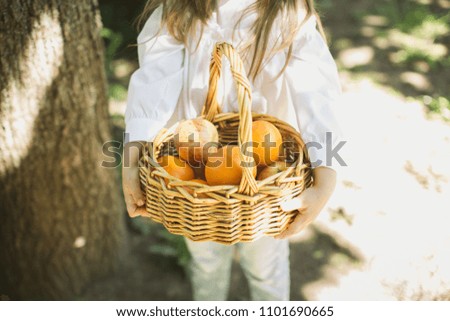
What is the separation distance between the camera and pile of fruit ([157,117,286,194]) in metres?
1.64

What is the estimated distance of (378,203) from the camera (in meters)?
3.26

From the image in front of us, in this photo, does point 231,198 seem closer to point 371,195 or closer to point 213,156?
point 213,156

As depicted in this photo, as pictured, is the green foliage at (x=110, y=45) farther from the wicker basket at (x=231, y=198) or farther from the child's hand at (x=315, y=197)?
the child's hand at (x=315, y=197)

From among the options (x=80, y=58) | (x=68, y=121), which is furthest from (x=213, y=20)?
(x=68, y=121)

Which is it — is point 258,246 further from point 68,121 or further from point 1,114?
point 1,114

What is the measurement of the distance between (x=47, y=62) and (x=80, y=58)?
6.5 inches

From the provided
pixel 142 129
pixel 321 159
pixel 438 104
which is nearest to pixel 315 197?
pixel 321 159

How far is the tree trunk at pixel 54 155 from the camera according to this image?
2.13 m

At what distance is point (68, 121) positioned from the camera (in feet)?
7.77

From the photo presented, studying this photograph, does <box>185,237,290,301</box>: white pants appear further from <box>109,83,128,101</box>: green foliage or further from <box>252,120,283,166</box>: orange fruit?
<box>109,83,128,101</box>: green foliage

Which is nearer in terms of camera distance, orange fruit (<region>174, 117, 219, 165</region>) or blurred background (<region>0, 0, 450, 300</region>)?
orange fruit (<region>174, 117, 219, 165</region>)

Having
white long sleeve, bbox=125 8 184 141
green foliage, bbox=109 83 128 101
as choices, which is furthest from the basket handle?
green foliage, bbox=109 83 128 101

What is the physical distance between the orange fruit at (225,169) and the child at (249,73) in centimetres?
21

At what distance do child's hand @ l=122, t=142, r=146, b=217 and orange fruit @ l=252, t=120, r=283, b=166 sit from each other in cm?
49
